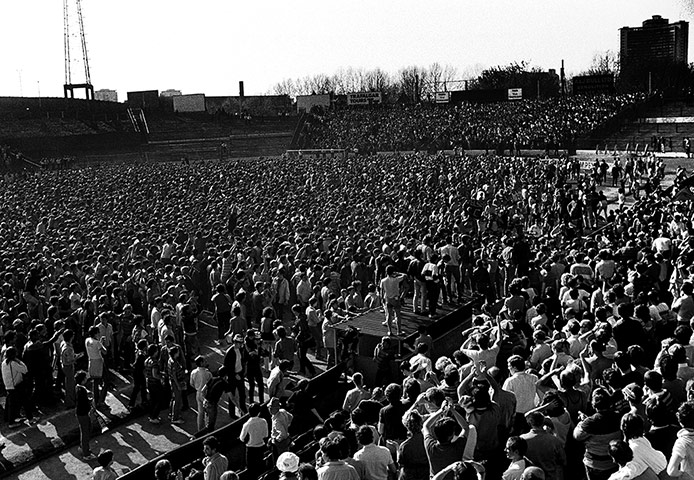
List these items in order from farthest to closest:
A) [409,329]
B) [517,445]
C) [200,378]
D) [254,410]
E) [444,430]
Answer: [409,329] → [200,378] → [254,410] → [444,430] → [517,445]

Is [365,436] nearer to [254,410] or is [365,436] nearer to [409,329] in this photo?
[254,410]

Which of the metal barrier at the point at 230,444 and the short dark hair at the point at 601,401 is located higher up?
the short dark hair at the point at 601,401

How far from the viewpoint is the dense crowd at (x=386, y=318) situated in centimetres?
741

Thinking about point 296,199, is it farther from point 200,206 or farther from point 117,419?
point 117,419

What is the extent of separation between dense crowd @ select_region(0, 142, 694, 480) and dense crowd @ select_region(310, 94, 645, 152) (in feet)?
83.2

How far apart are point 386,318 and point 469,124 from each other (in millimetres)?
51751

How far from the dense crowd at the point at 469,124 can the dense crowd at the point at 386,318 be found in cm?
2535

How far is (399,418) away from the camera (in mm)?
8188

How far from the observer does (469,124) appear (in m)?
63.7

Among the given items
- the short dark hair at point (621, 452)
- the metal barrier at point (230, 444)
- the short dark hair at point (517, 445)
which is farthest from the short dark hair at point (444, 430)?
the metal barrier at point (230, 444)

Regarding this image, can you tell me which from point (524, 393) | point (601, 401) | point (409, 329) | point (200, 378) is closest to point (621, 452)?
point (601, 401)

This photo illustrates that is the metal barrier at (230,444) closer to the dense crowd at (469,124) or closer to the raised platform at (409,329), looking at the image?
the raised platform at (409,329)

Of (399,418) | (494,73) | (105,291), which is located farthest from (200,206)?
(494,73)

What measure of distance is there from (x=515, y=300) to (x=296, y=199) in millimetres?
19352
